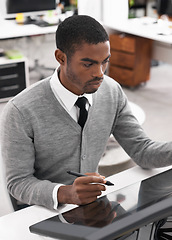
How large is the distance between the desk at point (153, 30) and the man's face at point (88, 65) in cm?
299

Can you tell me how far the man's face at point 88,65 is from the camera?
1.04 m

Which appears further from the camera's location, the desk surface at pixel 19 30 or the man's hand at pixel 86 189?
the desk surface at pixel 19 30

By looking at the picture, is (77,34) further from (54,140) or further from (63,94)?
(54,140)

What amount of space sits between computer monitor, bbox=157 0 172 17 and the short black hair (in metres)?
4.10

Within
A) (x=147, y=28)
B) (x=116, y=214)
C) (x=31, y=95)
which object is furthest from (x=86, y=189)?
(x=147, y=28)

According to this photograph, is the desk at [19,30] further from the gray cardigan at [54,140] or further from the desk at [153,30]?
the gray cardigan at [54,140]

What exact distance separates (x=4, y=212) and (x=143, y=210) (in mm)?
656

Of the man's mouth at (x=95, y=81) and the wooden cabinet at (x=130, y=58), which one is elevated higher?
the man's mouth at (x=95, y=81)

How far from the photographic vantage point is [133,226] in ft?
2.14

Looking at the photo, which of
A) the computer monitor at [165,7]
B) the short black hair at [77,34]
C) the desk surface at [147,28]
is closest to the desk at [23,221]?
the short black hair at [77,34]

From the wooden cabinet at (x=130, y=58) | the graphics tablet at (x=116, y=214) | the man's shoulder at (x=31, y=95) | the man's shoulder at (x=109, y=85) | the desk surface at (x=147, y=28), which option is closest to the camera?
the graphics tablet at (x=116, y=214)

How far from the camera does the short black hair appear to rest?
105 centimetres

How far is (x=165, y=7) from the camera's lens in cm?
491


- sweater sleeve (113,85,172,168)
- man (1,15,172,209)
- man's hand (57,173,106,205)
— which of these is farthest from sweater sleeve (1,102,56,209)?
sweater sleeve (113,85,172,168)
